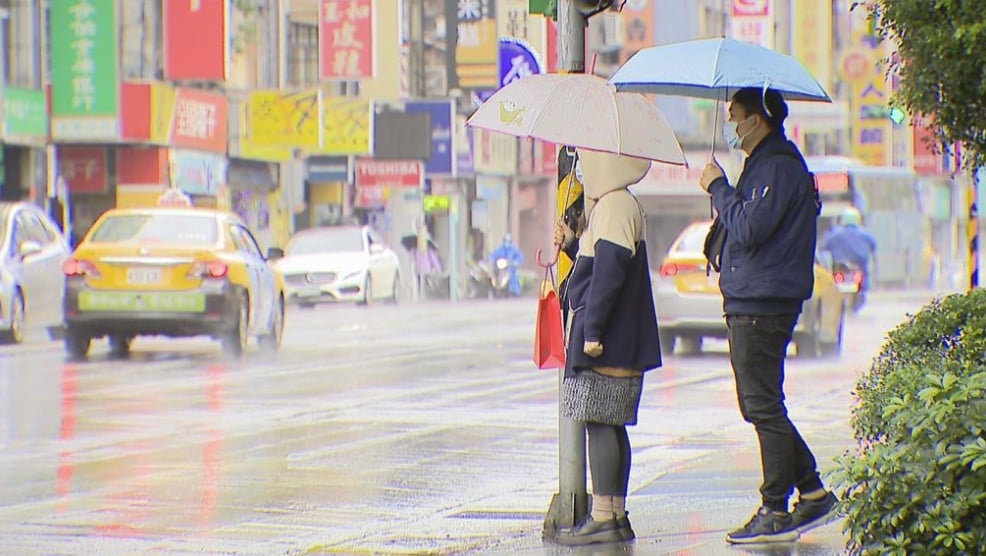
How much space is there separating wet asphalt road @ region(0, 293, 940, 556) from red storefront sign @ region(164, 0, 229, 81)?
17.1 meters

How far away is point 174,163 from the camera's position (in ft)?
129

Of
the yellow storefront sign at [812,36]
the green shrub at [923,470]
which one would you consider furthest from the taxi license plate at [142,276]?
the yellow storefront sign at [812,36]

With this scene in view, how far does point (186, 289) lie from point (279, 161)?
2761cm

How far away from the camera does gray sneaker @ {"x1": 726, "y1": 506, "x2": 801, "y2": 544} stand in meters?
7.97

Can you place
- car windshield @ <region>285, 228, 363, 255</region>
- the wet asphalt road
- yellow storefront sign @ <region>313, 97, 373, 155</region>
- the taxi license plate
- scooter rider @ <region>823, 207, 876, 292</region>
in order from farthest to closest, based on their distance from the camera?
1. yellow storefront sign @ <region>313, 97, 373, 155</region>
2. car windshield @ <region>285, 228, 363, 255</region>
3. scooter rider @ <region>823, 207, 876, 292</region>
4. the taxi license plate
5. the wet asphalt road

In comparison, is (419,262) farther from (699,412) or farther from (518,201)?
(699,412)

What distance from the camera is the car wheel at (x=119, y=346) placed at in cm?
2133

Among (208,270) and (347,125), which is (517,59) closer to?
(208,270)

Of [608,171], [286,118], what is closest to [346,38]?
[286,118]

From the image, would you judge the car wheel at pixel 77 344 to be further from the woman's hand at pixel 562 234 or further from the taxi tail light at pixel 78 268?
the woman's hand at pixel 562 234

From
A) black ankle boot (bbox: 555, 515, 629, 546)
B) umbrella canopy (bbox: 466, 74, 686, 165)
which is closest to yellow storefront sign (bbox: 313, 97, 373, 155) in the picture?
umbrella canopy (bbox: 466, 74, 686, 165)

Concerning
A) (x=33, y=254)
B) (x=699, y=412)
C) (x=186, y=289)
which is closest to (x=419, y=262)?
(x=33, y=254)

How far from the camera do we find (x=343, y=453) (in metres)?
11.8

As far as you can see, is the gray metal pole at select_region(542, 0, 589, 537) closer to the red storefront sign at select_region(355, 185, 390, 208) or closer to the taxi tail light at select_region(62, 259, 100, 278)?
the taxi tail light at select_region(62, 259, 100, 278)
